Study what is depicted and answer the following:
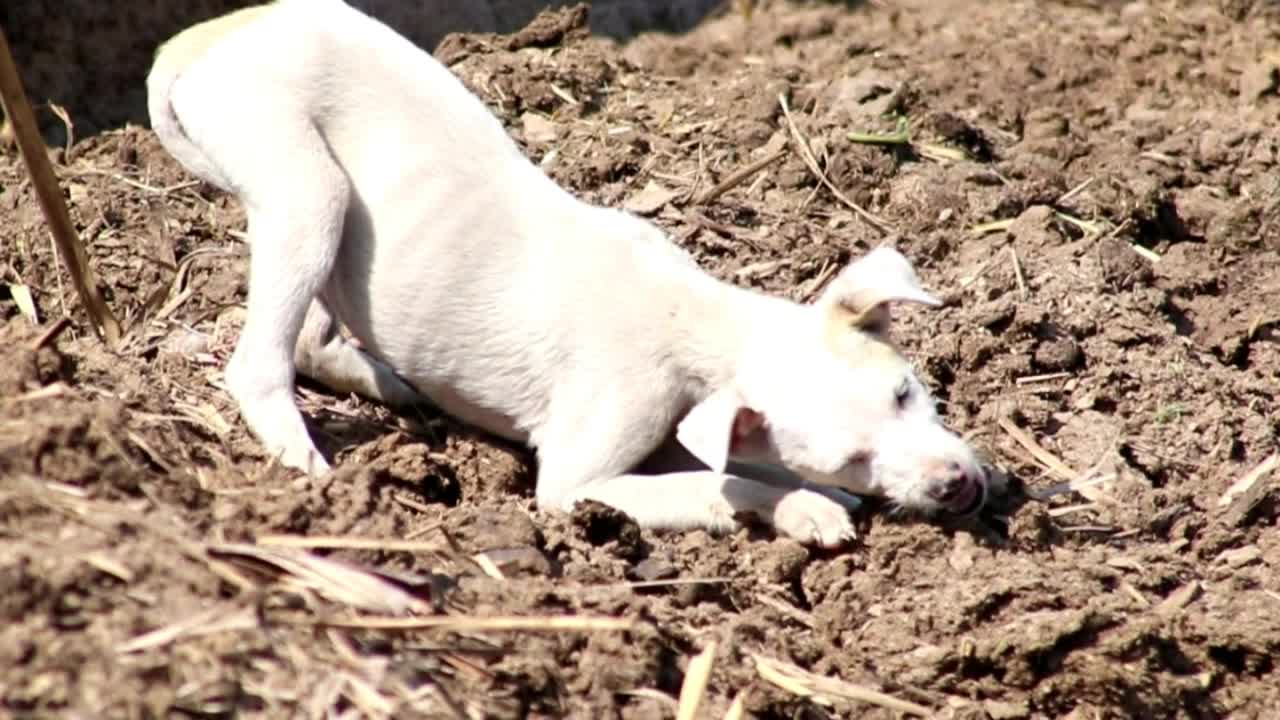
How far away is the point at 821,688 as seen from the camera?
448 centimetres

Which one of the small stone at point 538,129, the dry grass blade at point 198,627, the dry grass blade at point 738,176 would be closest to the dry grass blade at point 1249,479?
the dry grass blade at point 738,176

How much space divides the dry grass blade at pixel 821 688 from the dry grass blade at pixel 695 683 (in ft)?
0.51

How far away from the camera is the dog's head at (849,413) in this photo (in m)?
5.11

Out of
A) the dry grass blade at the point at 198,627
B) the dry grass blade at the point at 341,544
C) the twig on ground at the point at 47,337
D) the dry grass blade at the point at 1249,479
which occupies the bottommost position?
the dry grass blade at the point at 1249,479

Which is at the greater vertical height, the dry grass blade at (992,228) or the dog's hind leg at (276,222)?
the dog's hind leg at (276,222)

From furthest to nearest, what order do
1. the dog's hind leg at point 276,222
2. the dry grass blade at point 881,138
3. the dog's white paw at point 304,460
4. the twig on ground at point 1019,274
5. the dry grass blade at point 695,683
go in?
the dry grass blade at point 881,138 < the twig on ground at point 1019,274 < the dog's hind leg at point 276,222 < the dog's white paw at point 304,460 < the dry grass blade at point 695,683

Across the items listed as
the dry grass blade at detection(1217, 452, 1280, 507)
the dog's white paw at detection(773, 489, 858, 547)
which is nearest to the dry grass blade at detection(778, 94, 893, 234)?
the dry grass blade at detection(1217, 452, 1280, 507)

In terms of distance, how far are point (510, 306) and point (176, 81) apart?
1.32m

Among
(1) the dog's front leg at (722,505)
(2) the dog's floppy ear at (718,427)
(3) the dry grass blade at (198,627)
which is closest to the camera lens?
(3) the dry grass blade at (198,627)

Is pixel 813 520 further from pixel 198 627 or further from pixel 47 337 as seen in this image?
pixel 47 337

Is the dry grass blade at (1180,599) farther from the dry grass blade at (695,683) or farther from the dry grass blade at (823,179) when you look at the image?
the dry grass blade at (823,179)

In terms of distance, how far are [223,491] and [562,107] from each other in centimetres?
328

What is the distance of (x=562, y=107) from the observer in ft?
24.3

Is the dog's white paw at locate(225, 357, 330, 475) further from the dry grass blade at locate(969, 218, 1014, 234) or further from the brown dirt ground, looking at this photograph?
the dry grass blade at locate(969, 218, 1014, 234)
